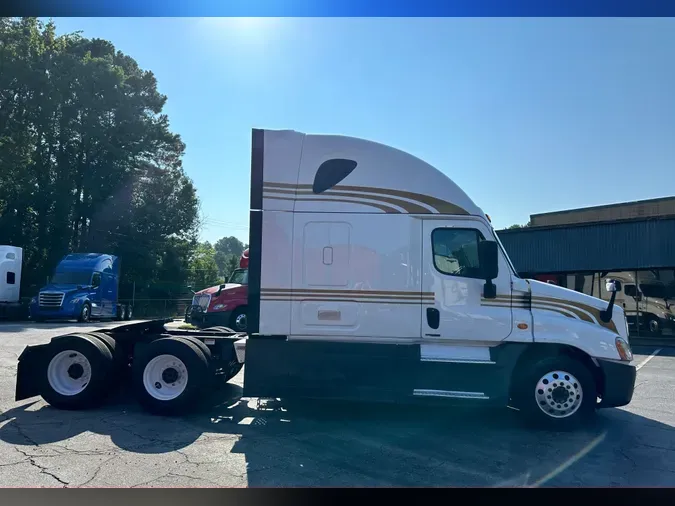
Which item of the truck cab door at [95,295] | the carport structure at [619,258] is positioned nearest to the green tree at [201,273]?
the truck cab door at [95,295]

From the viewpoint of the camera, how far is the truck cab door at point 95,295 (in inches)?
969

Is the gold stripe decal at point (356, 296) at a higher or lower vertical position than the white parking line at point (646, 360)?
higher

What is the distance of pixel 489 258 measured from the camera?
22.1ft

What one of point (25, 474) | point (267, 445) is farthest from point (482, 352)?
point (25, 474)

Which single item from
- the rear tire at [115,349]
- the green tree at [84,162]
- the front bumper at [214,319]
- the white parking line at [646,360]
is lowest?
the white parking line at [646,360]

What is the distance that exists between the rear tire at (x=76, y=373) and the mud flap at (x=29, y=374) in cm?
7

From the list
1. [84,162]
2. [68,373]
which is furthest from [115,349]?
[84,162]

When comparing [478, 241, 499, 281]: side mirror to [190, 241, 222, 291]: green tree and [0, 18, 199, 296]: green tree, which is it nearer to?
[0, 18, 199, 296]: green tree

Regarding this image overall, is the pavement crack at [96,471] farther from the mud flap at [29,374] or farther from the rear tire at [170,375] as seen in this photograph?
the mud flap at [29,374]

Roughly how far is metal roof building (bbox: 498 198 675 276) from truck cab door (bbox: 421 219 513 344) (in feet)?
44.2

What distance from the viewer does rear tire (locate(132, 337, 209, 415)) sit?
707 centimetres

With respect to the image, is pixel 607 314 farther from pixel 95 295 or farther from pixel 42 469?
pixel 95 295

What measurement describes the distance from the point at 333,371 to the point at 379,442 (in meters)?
1.09
